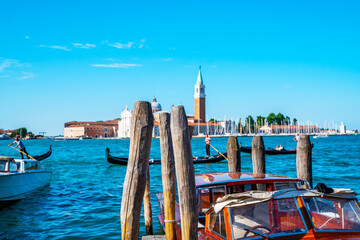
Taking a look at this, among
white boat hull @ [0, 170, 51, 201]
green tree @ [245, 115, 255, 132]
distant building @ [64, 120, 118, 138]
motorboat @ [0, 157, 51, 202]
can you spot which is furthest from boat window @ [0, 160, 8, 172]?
distant building @ [64, 120, 118, 138]

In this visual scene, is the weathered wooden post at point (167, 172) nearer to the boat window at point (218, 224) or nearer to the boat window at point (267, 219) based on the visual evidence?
the boat window at point (218, 224)

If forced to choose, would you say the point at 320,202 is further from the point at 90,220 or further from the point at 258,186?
the point at 90,220

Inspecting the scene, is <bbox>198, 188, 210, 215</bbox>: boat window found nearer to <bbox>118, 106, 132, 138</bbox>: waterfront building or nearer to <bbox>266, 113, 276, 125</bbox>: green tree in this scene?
<bbox>118, 106, 132, 138</bbox>: waterfront building

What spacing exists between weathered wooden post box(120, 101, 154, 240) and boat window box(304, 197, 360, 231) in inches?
58.6

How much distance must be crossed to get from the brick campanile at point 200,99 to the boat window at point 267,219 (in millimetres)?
91384

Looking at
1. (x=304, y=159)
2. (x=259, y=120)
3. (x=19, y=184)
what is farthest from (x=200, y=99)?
(x=304, y=159)

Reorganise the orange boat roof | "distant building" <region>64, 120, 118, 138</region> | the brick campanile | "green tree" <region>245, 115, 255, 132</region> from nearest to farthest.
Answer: the orange boat roof
the brick campanile
"green tree" <region>245, 115, 255, 132</region>
"distant building" <region>64, 120, 118, 138</region>

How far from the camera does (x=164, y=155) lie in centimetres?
428

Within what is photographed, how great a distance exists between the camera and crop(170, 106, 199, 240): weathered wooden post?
3.34m

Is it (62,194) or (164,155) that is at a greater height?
(164,155)

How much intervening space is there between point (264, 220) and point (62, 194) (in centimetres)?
765

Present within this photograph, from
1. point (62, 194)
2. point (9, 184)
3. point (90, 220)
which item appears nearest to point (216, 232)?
point (90, 220)

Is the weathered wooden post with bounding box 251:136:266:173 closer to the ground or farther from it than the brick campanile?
closer to the ground

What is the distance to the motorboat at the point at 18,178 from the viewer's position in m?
7.80
